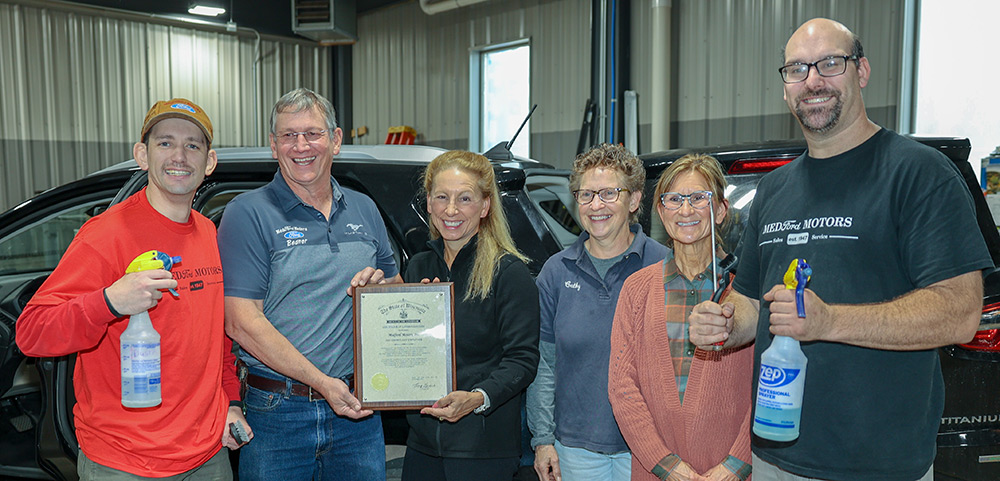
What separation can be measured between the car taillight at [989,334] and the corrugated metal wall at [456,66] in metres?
7.21

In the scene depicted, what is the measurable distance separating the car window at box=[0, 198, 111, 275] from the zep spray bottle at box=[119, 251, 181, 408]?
1.51m

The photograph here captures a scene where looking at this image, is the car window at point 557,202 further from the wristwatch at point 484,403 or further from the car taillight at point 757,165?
the wristwatch at point 484,403

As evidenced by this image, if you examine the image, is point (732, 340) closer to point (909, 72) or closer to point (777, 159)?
point (777, 159)

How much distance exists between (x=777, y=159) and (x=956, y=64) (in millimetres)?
5017

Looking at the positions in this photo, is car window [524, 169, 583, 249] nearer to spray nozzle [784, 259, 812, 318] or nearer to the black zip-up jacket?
the black zip-up jacket

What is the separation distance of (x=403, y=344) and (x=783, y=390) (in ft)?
3.48

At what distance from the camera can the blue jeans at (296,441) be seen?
2.09m

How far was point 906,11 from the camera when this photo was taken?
6.48 meters

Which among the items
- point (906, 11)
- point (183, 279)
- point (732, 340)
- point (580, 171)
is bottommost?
point (732, 340)

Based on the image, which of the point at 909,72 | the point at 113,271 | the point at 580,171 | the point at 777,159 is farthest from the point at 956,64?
the point at 113,271

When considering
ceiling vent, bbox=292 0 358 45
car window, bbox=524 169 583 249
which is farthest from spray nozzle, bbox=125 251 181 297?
ceiling vent, bbox=292 0 358 45

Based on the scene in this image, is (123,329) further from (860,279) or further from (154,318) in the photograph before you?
(860,279)

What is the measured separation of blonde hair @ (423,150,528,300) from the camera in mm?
2148

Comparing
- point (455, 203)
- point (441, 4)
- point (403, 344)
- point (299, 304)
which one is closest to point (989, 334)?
point (455, 203)
